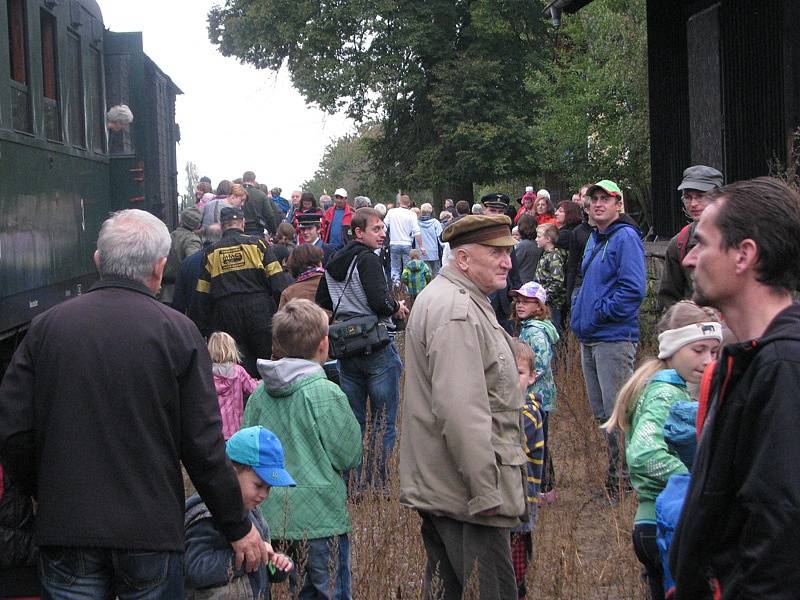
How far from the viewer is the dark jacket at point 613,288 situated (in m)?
7.36

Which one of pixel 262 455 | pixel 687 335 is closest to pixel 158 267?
pixel 262 455

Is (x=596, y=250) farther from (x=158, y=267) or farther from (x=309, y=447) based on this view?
(x=158, y=267)

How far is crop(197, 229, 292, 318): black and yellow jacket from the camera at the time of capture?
8305 mm

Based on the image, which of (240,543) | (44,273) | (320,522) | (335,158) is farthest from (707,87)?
(335,158)

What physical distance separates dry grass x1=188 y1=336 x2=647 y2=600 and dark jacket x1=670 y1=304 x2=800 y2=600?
1.81m

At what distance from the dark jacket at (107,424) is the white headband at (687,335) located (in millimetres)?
1754

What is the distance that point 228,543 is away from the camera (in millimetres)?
3941

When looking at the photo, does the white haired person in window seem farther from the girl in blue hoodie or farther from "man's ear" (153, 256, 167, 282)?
"man's ear" (153, 256, 167, 282)

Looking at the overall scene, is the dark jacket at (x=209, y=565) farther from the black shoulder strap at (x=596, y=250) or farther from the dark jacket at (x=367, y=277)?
the black shoulder strap at (x=596, y=250)

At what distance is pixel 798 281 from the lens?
2619 millimetres

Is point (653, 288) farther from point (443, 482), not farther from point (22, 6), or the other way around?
point (443, 482)

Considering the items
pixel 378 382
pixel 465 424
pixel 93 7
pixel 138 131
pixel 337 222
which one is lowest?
pixel 378 382

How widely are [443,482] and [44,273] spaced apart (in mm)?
5219

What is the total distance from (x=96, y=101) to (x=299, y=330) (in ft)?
25.0
